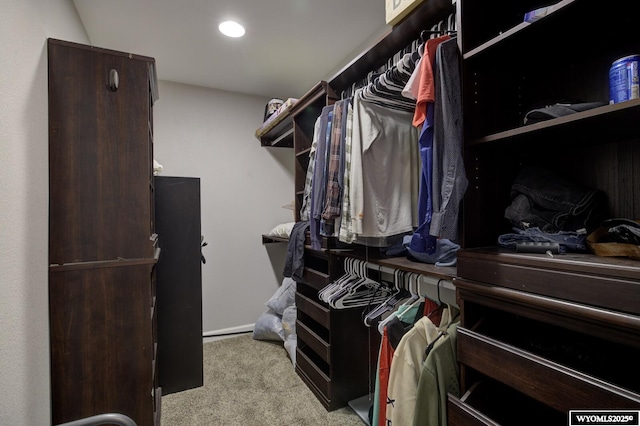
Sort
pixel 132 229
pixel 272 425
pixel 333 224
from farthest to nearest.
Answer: pixel 272 425 < pixel 333 224 < pixel 132 229

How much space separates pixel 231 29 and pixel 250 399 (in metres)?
2.44

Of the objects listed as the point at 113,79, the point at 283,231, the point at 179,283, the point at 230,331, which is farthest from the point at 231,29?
the point at 230,331

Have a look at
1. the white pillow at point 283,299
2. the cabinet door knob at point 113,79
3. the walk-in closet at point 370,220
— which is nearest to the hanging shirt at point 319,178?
the walk-in closet at point 370,220

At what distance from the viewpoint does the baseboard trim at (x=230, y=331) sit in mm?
3004

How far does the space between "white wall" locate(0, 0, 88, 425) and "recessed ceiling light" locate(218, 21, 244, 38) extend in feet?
3.18

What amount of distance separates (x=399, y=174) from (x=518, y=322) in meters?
0.76

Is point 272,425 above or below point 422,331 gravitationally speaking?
below

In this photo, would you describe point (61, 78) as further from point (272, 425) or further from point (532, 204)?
point (272, 425)

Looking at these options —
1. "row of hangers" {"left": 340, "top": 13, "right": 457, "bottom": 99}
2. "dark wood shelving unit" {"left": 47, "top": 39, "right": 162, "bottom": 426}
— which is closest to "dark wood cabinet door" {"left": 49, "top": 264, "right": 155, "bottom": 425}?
"dark wood shelving unit" {"left": 47, "top": 39, "right": 162, "bottom": 426}

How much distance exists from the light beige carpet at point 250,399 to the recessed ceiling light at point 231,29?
2435mm

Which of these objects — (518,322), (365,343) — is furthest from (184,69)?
(518,322)

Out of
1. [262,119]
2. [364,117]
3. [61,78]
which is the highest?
[262,119]

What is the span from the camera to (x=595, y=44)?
94cm

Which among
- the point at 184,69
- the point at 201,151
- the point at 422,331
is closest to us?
the point at 422,331
